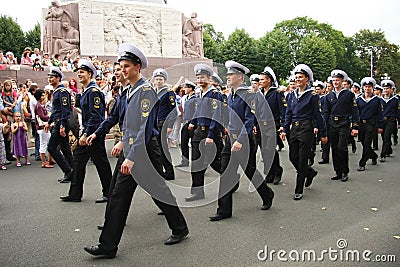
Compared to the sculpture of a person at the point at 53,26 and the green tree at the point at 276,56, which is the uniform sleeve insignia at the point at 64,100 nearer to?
the sculpture of a person at the point at 53,26

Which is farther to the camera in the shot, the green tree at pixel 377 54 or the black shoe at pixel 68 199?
the green tree at pixel 377 54

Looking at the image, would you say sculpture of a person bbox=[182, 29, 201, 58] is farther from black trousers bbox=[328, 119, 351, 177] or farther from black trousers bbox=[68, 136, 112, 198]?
black trousers bbox=[68, 136, 112, 198]

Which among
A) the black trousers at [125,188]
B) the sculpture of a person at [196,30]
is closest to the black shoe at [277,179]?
the black trousers at [125,188]

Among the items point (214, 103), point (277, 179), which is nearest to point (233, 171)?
point (214, 103)

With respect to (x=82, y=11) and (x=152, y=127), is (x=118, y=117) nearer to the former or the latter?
(x=152, y=127)

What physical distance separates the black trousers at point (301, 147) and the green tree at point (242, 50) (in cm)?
3412

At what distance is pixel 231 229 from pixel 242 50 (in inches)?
1491

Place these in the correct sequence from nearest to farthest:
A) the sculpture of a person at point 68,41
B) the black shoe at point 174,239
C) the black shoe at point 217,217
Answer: the black shoe at point 174,239, the black shoe at point 217,217, the sculpture of a person at point 68,41

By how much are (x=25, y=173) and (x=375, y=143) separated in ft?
29.7

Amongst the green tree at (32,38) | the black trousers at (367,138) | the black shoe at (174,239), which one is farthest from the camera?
the green tree at (32,38)

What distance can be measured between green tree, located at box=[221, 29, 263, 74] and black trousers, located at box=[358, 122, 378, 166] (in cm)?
3108

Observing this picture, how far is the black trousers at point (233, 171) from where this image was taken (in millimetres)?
5562

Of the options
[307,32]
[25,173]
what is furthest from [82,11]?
[307,32]

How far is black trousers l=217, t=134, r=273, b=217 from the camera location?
556cm
